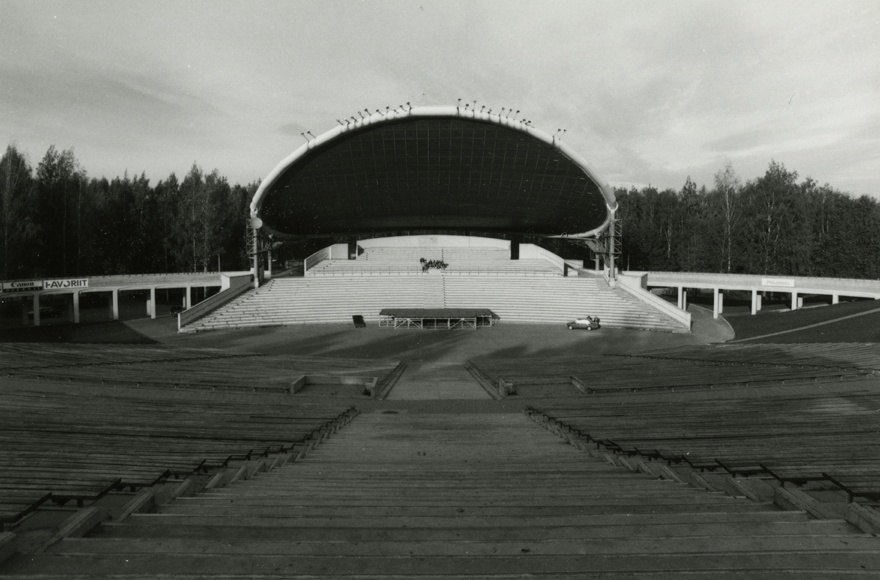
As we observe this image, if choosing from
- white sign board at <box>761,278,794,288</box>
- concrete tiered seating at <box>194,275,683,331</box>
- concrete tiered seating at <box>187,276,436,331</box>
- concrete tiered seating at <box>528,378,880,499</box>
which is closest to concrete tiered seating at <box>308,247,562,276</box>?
concrete tiered seating at <box>194,275,683,331</box>

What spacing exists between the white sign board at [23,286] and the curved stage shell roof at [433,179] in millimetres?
16782

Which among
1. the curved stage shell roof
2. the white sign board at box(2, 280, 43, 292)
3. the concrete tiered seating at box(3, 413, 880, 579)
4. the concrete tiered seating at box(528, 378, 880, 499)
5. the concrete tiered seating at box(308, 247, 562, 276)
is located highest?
the curved stage shell roof

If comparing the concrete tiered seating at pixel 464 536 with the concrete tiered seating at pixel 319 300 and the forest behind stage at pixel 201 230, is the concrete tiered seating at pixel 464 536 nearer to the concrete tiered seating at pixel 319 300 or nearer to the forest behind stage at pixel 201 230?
the concrete tiered seating at pixel 319 300

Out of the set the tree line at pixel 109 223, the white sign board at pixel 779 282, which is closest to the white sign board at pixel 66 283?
the tree line at pixel 109 223

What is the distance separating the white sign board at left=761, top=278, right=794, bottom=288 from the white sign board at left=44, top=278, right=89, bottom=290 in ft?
177

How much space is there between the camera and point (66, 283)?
128 feet

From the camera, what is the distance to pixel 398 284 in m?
44.2

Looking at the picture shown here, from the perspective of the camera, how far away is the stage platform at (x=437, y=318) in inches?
1389

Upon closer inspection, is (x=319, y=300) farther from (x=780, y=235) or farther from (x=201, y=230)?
(x=780, y=235)

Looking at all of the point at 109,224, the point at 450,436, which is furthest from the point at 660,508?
the point at 109,224

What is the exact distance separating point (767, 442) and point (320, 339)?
2550 cm

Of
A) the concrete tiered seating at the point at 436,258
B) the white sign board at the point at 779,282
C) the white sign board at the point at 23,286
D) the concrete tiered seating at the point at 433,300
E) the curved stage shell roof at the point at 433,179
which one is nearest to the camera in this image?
the white sign board at the point at 23,286

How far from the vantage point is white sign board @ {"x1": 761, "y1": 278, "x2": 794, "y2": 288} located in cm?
4161

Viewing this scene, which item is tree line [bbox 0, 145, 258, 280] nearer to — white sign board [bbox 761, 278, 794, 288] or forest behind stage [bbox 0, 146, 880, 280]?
forest behind stage [bbox 0, 146, 880, 280]
